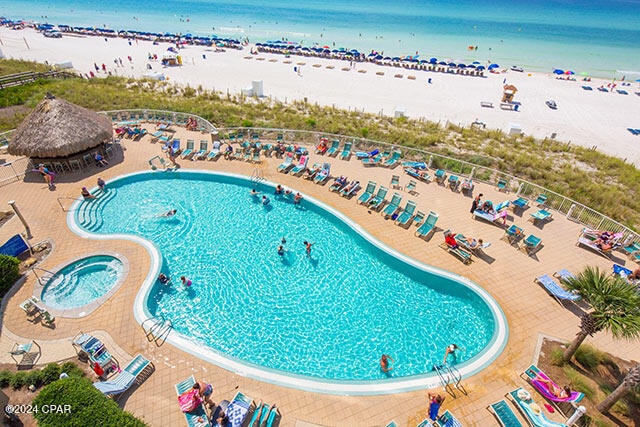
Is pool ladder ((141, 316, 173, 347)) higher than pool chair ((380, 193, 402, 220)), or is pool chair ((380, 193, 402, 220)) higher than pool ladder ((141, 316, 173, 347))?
pool chair ((380, 193, 402, 220))

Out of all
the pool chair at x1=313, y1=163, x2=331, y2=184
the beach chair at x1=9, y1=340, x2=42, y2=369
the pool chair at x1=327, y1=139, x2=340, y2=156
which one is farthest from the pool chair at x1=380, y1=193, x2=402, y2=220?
the beach chair at x1=9, y1=340, x2=42, y2=369

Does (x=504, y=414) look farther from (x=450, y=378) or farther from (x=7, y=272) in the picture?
(x=7, y=272)

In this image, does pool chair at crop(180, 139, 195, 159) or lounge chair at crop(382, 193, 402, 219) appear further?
pool chair at crop(180, 139, 195, 159)

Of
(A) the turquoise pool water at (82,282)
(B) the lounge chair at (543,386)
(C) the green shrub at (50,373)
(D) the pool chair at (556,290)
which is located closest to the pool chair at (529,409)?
(B) the lounge chair at (543,386)

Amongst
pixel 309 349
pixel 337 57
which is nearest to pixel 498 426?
pixel 309 349

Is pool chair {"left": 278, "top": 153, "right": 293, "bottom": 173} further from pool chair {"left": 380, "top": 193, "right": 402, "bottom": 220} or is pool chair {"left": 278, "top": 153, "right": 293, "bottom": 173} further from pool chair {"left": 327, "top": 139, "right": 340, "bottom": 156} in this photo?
pool chair {"left": 380, "top": 193, "right": 402, "bottom": 220}

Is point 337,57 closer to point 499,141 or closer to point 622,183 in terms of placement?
point 499,141
